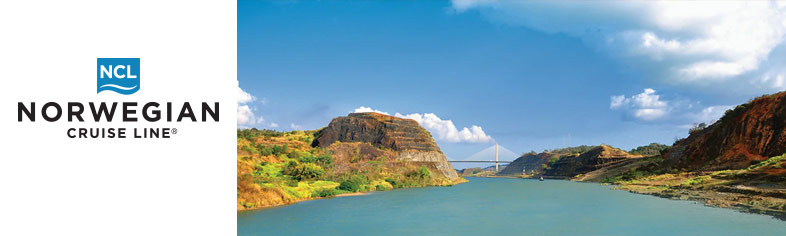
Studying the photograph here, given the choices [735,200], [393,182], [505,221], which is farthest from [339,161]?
[735,200]

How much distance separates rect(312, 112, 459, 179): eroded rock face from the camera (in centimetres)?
10400

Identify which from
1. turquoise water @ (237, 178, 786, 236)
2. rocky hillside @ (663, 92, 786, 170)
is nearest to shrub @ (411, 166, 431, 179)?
turquoise water @ (237, 178, 786, 236)

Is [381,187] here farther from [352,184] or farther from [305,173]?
[305,173]

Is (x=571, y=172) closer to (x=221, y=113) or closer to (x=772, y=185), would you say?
(x=772, y=185)

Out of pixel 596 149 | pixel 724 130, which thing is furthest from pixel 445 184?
pixel 596 149

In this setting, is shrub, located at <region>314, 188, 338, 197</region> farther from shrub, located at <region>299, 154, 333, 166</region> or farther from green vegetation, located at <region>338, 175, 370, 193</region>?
shrub, located at <region>299, 154, 333, 166</region>

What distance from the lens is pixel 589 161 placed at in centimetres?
14950

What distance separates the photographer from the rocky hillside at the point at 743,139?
70438 mm

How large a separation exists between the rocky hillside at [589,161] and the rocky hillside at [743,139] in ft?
122

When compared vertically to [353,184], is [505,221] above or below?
below

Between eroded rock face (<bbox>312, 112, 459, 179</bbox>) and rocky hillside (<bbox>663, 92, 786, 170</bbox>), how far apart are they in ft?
176

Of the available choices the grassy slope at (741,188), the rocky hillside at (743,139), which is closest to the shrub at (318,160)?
the grassy slope at (741,188)

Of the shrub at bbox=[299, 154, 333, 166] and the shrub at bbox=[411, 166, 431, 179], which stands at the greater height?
the shrub at bbox=[299, 154, 333, 166]

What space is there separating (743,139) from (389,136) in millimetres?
70134
